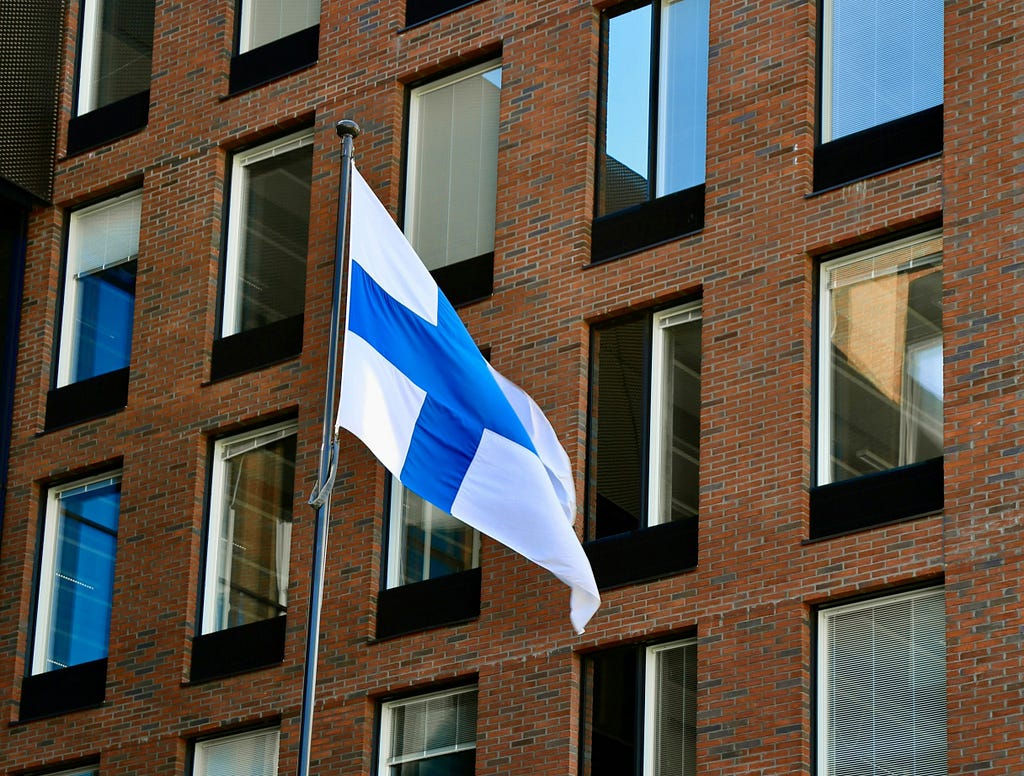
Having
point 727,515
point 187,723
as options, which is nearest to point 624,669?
point 727,515

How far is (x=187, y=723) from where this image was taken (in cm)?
2762

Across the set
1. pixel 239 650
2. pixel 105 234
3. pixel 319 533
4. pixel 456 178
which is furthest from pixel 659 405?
pixel 105 234

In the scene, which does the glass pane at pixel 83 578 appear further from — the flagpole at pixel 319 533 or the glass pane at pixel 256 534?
the flagpole at pixel 319 533

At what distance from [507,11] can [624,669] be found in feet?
28.4

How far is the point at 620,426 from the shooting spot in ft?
84.4

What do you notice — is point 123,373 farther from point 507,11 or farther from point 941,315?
point 941,315

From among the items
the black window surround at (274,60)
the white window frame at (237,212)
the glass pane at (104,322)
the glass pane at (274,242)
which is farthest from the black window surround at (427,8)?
the glass pane at (104,322)

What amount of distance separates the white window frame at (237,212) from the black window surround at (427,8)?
2.02m

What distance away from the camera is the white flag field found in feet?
75.5

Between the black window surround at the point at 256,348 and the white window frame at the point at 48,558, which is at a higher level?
the black window surround at the point at 256,348

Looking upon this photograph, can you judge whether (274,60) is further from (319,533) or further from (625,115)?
(319,533)

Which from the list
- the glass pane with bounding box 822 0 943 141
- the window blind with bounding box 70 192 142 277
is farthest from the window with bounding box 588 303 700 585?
the window blind with bounding box 70 192 142 277

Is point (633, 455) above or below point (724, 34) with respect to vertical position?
below

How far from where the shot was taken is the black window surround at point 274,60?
100ft
